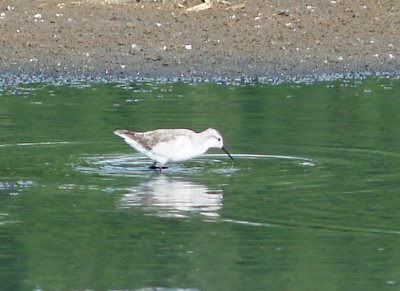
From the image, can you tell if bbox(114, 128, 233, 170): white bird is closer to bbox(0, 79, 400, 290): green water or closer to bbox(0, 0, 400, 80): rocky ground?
bbox(0, 79, 400, 290): green water

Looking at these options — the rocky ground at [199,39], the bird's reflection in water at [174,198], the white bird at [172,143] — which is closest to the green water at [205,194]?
the bird's reflection in water at [174,198]

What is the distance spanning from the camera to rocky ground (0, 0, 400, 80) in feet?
69.9

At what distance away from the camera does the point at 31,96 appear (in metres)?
19.1

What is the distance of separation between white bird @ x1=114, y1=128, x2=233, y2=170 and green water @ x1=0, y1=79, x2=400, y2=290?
0.20 meters

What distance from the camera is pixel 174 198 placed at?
1259 cm

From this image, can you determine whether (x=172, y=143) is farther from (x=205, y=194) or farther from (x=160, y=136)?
(x=205, y=194)

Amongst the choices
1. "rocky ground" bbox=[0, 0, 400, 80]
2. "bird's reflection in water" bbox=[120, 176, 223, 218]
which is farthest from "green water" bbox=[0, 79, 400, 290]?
"rocky ground" bbox=[0, 0, 400, 80]

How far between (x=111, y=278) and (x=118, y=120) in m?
7.21

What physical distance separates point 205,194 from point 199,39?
32.3 ft

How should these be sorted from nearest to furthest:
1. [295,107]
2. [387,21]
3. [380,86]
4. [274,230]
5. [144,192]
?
[274,230], [144,192], [295,107], [380,86], [387,21]

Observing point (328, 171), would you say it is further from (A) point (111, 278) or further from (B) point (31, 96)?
(B) point (31, 96)

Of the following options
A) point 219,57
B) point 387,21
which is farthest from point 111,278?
point 387,21

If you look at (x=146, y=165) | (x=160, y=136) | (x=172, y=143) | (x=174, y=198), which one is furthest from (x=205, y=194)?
(x=146, y=165)

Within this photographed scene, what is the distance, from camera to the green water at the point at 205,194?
9.89 metres
